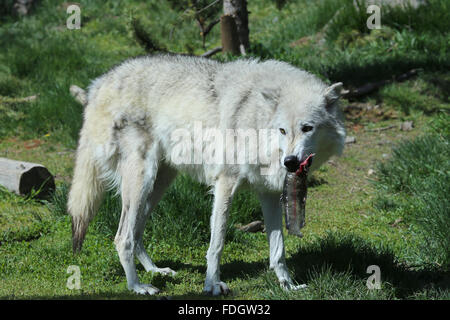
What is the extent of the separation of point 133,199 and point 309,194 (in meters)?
2.89

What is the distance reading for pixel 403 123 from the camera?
836cm

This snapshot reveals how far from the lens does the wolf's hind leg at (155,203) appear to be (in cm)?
502

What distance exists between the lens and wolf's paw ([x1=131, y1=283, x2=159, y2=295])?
4555mm

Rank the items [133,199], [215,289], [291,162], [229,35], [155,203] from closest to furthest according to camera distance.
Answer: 1. [291,162]
2. [215,289]
3. [133,199]
4. [155,203]
5. [229,35]

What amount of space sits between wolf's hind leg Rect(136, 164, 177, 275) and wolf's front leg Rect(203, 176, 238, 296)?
2.28ft

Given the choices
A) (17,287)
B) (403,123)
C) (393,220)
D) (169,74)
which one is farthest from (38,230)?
(403,123)

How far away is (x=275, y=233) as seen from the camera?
4551 mm

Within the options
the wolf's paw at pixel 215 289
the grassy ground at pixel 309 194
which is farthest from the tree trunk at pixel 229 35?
the wolf's paw at pixel 215 289

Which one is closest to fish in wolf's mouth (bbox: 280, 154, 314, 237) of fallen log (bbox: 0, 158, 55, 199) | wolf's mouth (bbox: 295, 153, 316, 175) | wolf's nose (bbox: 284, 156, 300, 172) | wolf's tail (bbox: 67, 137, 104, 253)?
wolf's mouth (bbox: 295, 153, 316, 175)

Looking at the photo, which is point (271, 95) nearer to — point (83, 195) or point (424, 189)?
point (83, 195)

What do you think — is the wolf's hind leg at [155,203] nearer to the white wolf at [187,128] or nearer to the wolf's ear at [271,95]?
the white wolf at [187,128]

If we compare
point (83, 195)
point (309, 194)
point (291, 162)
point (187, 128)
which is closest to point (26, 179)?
point (83, 195)

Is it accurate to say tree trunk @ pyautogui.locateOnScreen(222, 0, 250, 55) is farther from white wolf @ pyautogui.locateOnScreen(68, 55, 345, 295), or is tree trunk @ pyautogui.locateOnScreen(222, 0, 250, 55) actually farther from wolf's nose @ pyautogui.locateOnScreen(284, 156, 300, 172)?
wolf's nose @ pyautogui.locateOnScreen(284, 156, 300, 172)

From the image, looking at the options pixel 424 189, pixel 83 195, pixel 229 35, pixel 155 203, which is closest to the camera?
pixel 83 195
